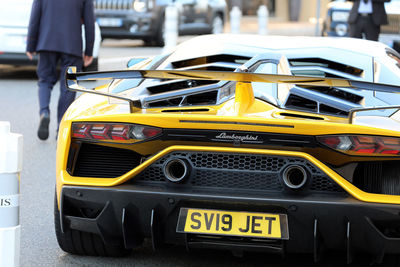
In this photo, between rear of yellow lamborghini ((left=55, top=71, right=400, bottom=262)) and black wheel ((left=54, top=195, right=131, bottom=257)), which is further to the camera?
black wheel ((left=54, top=195, right=131, bottom=257))

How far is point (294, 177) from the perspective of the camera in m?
3.84

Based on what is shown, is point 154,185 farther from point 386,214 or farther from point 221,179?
point 386,214

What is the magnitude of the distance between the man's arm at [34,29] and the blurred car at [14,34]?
15.9 feet

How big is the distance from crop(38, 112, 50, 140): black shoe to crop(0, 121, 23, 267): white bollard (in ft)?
15.3

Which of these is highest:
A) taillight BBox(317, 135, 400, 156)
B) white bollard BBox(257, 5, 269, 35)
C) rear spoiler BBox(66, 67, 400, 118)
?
rear spoiler BBox(66, 67, 400, 118)

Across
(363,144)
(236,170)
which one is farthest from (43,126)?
(363,144)

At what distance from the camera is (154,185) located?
3.92 metres

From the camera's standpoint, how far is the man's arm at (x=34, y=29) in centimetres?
838

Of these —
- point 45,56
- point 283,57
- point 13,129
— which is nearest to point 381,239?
point 283,57

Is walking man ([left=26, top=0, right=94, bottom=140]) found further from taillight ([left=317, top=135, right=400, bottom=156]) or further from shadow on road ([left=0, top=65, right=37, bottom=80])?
shadow on road ([left=0, top=65, right=37, bottom=80])

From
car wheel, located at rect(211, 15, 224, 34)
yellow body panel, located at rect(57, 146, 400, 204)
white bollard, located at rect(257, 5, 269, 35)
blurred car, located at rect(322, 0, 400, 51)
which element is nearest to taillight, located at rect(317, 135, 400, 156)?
yellow body panel, located at rect(57, 146, 400, 204)

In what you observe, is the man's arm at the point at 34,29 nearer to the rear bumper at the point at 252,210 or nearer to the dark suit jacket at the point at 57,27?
the dark suit jacket at the point at 57,27

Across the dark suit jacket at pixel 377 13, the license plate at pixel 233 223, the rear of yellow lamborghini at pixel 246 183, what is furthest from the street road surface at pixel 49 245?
the dark suit jacket at pixel 377 13

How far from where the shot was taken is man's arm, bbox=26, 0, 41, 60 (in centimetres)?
838
